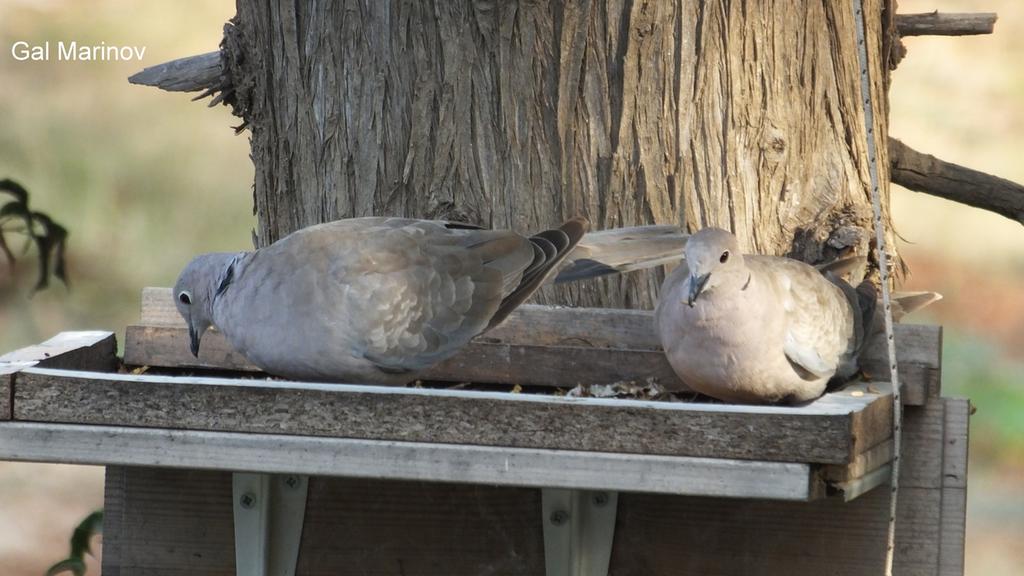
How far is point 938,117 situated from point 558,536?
12.1ft

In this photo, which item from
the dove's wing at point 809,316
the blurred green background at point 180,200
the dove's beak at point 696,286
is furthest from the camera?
the blurred green background at point 180,200

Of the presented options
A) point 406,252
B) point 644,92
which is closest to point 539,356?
point 406,252

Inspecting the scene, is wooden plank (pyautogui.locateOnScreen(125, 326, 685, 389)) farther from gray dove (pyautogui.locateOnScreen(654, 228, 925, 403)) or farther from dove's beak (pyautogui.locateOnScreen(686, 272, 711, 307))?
dove's beak (pyautogui.locateOnScreen(686, 272, 711, 307))

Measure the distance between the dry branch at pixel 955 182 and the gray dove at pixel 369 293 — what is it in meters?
1.20

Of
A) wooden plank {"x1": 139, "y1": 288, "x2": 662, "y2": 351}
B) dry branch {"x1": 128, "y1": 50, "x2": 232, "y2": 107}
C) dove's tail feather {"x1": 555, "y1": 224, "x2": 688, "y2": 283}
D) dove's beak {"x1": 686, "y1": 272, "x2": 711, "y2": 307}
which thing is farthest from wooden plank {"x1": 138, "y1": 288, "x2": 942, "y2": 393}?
dry branch {"x1": 128, "y1": 50, "x2": 232, "y2": 107}

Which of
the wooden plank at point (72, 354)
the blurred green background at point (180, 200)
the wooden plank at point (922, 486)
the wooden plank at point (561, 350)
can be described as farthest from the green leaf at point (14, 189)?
the wooden plank at point (922, 486)

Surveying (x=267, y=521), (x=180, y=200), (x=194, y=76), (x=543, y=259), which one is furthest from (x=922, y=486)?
(x=180, y=200)

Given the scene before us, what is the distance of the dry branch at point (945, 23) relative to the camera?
12.3 ft

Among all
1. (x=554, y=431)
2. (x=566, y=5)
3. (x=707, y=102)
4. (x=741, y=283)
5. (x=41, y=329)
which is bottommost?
(x=41, y=329)

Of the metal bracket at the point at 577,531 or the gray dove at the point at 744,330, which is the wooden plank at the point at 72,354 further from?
the gray dove at the point at 744,330

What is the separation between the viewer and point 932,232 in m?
5.87

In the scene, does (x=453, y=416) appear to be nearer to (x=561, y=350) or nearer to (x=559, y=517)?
(x=559, y=517)

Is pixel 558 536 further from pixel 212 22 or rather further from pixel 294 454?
pixel 212 22

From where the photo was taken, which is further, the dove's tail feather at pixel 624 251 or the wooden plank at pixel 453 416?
the dove's tail feather at pixel 624 251
